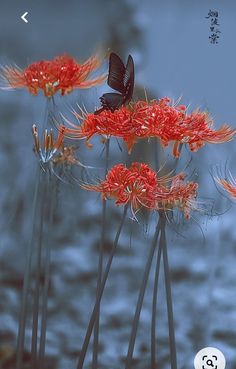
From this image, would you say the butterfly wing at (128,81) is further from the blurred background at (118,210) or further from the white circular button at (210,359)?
the white circular button at (210,359)

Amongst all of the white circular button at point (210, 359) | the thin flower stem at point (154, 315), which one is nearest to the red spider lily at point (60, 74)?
the thin flower stem at point (154, 315)

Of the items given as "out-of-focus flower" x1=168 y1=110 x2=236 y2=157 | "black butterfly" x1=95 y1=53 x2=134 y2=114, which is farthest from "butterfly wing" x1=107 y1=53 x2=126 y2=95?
"out-of-focus flower" x1=168 y1=110 x2=236 y2=157

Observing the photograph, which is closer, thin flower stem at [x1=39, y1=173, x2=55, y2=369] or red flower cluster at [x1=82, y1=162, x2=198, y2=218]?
red flower cluster at [x1=82, y1=162, x2=198, y2=218]

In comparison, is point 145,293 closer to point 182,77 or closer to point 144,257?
point 144,257

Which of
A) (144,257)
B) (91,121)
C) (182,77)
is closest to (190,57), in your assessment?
(182,77)

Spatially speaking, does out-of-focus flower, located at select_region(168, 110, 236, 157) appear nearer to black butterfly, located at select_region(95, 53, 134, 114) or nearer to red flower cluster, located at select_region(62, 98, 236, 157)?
red flower cluster, located at select_region(62, 98, 236, 157)

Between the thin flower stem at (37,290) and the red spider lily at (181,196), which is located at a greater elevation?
the red spider lily at (181,196)
